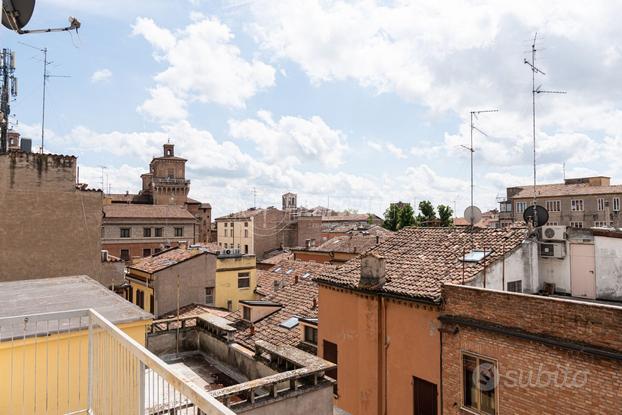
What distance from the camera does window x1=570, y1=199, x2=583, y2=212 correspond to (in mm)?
52025

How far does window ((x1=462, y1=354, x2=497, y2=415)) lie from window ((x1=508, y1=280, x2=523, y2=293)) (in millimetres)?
3060

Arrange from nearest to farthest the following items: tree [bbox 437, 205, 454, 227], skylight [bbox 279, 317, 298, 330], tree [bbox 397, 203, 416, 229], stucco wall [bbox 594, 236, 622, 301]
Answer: stucco wall [bbox 594, 236, 622, 301], skylight [bbox 279, 317, 298, 330], tree [bbox 437, 205, 454, 227], tree [bbox 397, 203, 416, 229]

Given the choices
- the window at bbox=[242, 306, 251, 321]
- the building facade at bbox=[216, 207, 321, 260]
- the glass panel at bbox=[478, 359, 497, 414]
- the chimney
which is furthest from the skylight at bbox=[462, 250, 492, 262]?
the building facade at bbox=[216, 207, 321, 260]

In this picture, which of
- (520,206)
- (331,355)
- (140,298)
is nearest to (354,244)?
(140,298)

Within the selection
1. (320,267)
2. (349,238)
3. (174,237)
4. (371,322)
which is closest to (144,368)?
(371,322)

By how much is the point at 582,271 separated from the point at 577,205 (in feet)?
158

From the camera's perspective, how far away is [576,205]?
5253 centimetres

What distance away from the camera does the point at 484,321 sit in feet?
31.8

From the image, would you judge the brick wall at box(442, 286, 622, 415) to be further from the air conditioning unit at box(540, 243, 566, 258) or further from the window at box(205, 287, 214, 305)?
the window at box(205, 287, 214, 305)

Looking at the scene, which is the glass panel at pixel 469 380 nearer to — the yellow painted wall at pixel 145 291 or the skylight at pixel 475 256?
the skylight at pixel 475 256

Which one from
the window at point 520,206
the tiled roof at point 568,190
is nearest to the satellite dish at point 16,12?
the tiled roof at point 568,190

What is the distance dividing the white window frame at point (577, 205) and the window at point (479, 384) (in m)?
51.8

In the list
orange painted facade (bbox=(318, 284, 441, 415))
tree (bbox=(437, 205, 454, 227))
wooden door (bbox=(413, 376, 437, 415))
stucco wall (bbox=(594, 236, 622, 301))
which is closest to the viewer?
wooden door (bbox=(413, 376, 437, 415))

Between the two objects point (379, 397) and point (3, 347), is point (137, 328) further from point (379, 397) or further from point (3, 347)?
point (379, 397)
